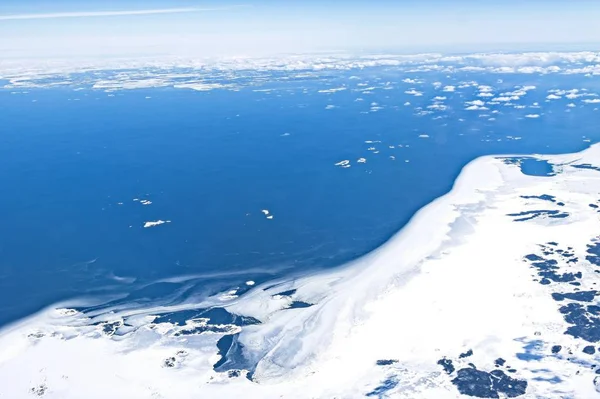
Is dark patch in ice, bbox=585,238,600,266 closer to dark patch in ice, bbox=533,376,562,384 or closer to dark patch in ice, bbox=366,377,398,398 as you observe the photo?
dark patch in ice, bbox=533,376,562,384

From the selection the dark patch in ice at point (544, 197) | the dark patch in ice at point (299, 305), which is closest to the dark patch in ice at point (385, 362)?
the dark patch in ice at point (299, 305)

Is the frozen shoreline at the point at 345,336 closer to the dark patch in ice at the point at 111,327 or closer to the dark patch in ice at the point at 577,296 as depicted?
the dark patch in ice at the point at 111,327

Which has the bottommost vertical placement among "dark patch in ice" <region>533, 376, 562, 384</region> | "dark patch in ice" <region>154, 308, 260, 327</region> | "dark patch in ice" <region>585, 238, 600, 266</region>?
"dark patch in ice" <region>533, 376, 562, 384</region>

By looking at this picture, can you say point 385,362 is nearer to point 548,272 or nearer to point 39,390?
point 548,272

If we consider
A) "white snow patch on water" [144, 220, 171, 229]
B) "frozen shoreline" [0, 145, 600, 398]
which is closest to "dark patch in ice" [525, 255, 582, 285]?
"frozen shoreline" [0, 145, 600, 398]

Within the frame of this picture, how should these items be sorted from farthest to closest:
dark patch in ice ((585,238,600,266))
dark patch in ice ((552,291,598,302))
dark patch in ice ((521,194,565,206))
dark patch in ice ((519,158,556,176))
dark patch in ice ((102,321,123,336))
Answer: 1. dark patch in ice ((519,158,556,176))
2. dark patch in ice ((521,194,565,206))
3. dark patch in ice ((585,238,600,266))
4. dark patch in ice ((552,291,598,302))
5. dark patch in ice ((102,321,123,336))

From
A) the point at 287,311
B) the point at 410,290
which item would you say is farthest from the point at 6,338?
the point at 410,290
